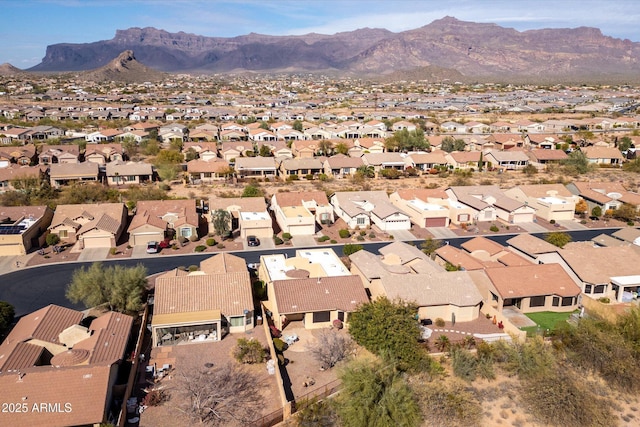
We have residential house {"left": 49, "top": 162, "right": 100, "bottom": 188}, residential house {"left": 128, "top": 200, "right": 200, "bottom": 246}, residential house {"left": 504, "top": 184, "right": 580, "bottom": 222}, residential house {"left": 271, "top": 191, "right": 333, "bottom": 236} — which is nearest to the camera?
residential house {"left": 128, "top": 200, "right": 200, "bottom": 246}

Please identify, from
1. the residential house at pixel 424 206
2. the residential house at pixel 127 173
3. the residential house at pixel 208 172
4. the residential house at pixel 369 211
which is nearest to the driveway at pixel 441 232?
the residential house at pixel 424 206

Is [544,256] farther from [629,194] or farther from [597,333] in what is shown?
[629,194]

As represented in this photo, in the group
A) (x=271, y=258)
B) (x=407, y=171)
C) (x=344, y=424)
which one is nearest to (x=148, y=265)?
(x=271, y=258)

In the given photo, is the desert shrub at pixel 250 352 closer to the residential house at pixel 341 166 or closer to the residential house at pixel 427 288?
the residential house at pixel 427 288

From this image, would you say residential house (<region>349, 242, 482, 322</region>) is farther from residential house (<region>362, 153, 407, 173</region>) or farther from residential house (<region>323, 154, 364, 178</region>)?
residential house (<region>362, 153, 407, 173</region>)

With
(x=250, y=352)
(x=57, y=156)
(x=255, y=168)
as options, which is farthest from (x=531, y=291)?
(x=57, y=156)

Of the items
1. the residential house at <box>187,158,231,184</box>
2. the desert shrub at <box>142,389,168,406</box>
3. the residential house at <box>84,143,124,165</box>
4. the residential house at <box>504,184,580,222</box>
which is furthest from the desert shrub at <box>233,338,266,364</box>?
the residential house at <box>84,143,124,165</box>

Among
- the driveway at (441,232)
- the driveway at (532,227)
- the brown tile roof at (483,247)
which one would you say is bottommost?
the driveway at (532,227)
